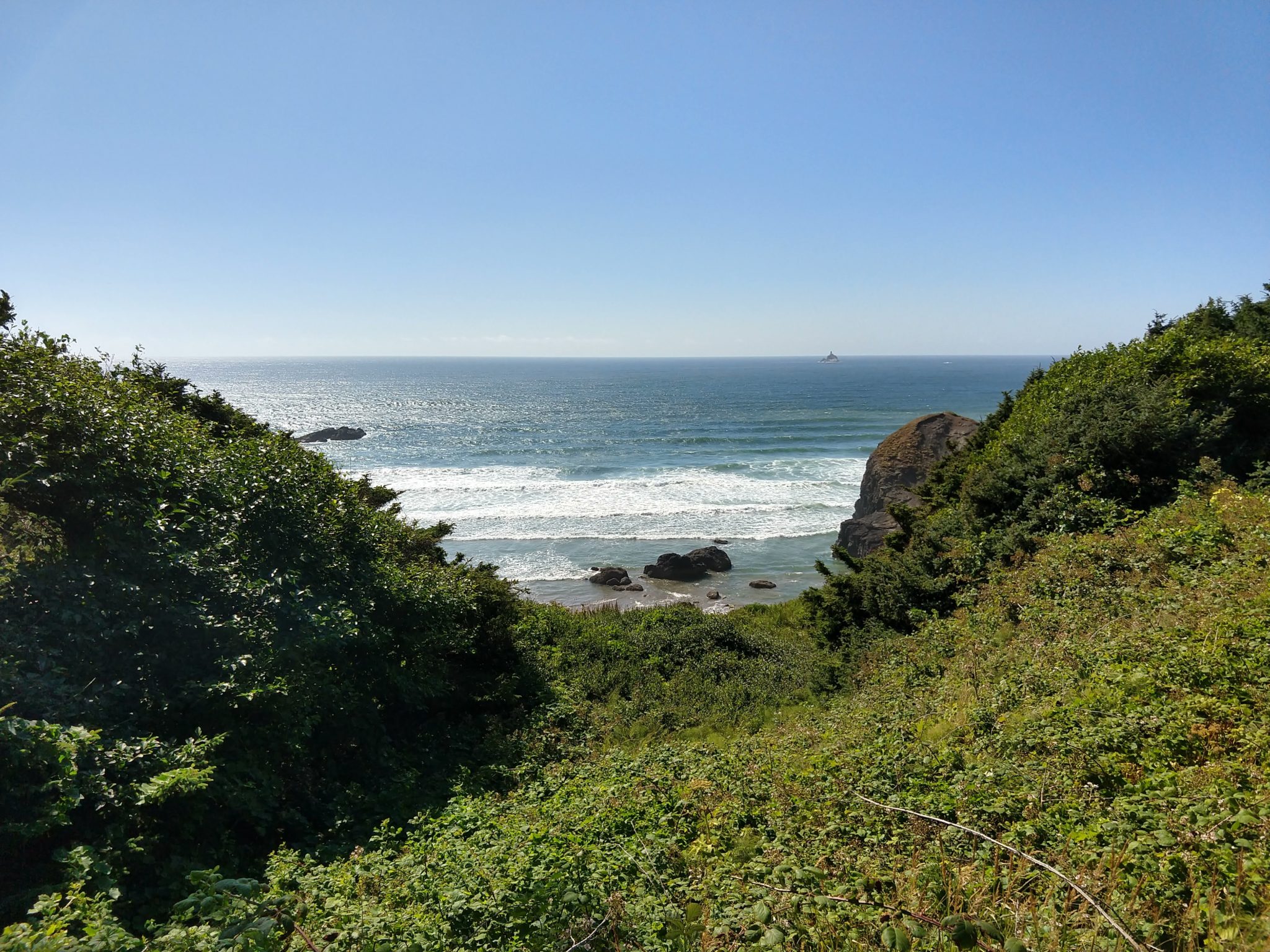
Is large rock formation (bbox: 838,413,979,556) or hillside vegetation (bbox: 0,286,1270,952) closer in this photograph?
hillside vegetation (bbox: 0,286,1270,952)

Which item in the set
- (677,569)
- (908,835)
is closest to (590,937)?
(908,835)

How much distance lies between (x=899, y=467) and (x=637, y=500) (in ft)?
68.2

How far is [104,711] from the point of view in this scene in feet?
20.0

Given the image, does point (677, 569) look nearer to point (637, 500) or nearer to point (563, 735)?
point (637, 500)

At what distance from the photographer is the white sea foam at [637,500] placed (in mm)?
39312

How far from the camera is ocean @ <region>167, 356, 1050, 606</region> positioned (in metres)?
34.8

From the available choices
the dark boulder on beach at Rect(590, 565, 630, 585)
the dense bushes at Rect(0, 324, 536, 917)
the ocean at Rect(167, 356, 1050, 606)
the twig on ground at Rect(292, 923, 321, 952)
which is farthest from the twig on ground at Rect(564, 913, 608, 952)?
the dark boulder on beach at Rect(590, 565, 630, 585)

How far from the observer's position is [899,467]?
28.6 meters

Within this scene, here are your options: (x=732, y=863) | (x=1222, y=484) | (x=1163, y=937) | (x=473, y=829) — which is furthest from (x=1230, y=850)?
(x=1222, y=484)

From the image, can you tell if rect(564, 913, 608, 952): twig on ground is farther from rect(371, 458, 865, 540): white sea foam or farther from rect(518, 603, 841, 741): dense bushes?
rect(371, 458, 865, 540): white sea foam

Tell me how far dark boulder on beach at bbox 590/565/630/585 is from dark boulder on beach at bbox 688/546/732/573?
143 inches

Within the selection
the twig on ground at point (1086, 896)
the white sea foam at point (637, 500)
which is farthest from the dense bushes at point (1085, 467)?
the white sea foam at point (637, 500)

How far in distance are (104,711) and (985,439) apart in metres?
21.7

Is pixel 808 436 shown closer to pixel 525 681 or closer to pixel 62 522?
pixel 525 681
